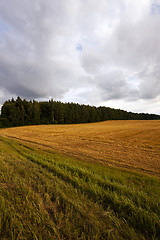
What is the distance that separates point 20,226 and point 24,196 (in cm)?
81

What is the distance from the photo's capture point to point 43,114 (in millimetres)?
62312

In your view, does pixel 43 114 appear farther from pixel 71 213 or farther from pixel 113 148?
pixel 71 213

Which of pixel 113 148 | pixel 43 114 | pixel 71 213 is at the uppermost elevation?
pixel 43 114

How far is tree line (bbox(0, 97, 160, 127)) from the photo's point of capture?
156 feet

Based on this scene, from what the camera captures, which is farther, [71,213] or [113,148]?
[113,148]

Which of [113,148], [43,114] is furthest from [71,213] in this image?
[43,114]

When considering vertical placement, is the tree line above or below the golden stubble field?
above

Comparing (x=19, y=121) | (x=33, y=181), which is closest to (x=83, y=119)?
(x=19, y=121)

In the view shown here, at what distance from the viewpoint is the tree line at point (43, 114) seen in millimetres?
47500

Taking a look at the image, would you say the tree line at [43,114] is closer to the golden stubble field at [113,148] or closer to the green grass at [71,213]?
the golden stubble field at [113,148]

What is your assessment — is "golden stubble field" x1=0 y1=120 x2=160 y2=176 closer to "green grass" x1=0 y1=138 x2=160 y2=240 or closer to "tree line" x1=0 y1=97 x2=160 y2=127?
"green grass" x1=0 y1=138 x2=160 y2=240

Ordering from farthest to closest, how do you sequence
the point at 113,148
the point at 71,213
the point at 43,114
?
the point at 43,114
the point at 113,148
the point at 71,213

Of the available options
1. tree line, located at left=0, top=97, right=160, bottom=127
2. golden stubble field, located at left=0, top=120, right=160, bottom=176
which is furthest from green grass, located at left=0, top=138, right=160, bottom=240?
tree line, located at left=0, top=97, right=160, bottom=127

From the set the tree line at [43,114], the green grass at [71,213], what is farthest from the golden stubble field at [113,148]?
the tree line at [43,114]
